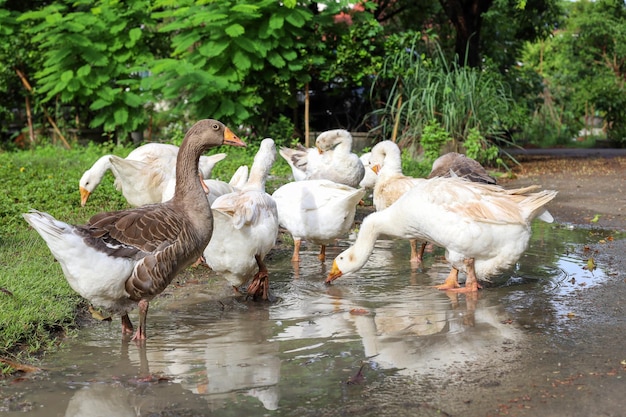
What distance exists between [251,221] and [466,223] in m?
1.80

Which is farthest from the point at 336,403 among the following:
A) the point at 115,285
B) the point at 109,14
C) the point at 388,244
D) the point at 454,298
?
the point at 109,14

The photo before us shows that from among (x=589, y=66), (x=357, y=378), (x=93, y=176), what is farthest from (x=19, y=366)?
(x=589, y=66)

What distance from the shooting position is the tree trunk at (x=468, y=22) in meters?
16.8

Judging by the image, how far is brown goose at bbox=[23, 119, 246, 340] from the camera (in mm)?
5008

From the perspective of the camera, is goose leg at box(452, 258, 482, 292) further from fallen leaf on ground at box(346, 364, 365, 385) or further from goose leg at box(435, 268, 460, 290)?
fallen leaf on ground at box(346, 364, 365, 385)

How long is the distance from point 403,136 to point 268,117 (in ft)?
9.48

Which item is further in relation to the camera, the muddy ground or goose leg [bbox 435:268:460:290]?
goose leg [bbox 435:268:460:290]

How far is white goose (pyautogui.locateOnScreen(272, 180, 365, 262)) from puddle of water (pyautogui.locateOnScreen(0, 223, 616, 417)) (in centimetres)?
49

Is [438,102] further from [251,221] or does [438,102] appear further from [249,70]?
[251,221]

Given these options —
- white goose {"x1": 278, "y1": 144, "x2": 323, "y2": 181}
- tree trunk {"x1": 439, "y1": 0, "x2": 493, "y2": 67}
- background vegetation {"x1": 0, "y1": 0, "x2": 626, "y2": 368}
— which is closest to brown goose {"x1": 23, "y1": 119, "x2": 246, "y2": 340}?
white goose {"x1": 278, "y1": 144, "x2": 323, "y2": 181}

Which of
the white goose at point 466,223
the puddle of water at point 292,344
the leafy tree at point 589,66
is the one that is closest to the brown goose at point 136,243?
the puddle of water at point 292,344

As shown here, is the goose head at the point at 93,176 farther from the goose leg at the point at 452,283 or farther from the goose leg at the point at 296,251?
the goose leg at the point at 452,283

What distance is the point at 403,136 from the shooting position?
1542 cm

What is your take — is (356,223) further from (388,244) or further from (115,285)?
(115,285)
